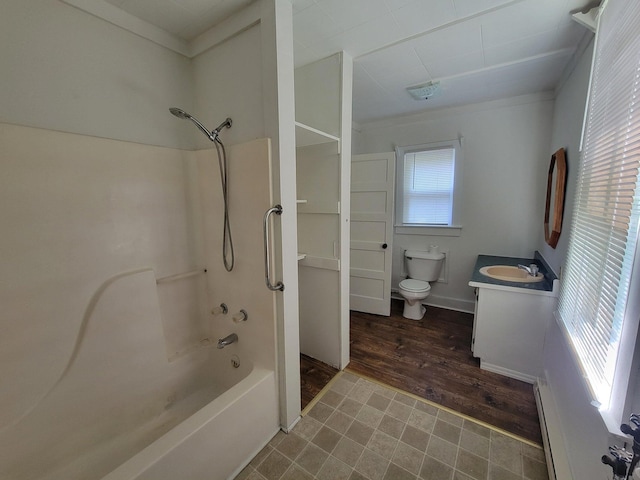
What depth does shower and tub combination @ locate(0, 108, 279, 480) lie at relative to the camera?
116cm

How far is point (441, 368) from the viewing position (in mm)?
2119

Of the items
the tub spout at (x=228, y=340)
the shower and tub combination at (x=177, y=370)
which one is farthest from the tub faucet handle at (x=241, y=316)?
the tub spout at (x=228, y=340)

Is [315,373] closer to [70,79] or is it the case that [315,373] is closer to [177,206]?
[177,206]

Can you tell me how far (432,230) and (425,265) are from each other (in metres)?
0.45

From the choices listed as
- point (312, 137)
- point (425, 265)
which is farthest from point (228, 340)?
point (425, 265)

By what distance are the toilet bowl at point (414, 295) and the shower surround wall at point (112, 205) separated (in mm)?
1842

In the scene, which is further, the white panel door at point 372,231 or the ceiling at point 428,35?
the white panel door at point 372,231

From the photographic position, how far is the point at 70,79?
1.28 metres

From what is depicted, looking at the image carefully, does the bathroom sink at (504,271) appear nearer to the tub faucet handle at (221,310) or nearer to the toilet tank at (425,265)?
the toilet tank at (425,265)

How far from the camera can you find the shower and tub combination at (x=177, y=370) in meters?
1.16

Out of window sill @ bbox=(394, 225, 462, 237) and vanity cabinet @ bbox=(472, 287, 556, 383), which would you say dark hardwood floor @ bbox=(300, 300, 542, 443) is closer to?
vanity cabinet @ bbox=(472, 287, 556, 383)

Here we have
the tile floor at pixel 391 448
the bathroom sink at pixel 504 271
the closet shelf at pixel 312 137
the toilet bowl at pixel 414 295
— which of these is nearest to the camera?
the tile floor at pixel 391 448

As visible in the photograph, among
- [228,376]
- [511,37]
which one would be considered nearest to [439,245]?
[511,37]

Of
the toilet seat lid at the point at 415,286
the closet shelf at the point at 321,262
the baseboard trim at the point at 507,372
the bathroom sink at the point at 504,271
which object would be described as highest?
the closet shelf at the point at 321,262
